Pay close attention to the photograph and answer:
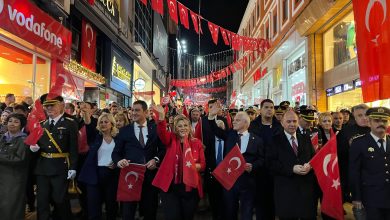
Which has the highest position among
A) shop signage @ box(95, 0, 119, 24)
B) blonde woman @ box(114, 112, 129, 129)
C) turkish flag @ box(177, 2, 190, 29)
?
shop signage @ box(95, 0, 119, 24)

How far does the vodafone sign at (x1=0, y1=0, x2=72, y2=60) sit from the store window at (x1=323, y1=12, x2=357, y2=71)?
10.5 meters

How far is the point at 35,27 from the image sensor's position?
998 cm

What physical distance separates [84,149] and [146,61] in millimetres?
23822

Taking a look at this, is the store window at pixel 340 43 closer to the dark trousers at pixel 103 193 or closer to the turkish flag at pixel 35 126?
the dark trousers at pixel 103 193

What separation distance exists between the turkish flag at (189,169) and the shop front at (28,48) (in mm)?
5645

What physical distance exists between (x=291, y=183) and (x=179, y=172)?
61.0 inches

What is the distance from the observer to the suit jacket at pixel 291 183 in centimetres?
453

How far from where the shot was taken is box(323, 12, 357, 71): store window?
1316 cm

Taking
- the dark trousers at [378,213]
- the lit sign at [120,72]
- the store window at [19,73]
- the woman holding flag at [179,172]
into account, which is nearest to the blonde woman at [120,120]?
the woman holding flag at [179,172]

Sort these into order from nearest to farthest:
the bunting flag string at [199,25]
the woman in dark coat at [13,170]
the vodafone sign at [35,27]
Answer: the woman in dark coat at [13,170], the vodafone sign at [35,27], the bunting flag string at [199,25]

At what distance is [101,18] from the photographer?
619 inches

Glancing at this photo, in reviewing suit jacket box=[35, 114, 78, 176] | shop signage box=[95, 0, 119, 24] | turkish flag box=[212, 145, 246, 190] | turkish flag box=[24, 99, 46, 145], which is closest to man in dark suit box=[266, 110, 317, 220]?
turkish flag box=[212, 145, 246, 190]

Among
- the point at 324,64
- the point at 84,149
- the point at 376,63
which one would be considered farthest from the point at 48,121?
the point at 324,64

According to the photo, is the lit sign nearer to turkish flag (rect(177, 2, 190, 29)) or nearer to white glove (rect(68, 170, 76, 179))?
turkish flag (rect(177, 2, 190, 29))
